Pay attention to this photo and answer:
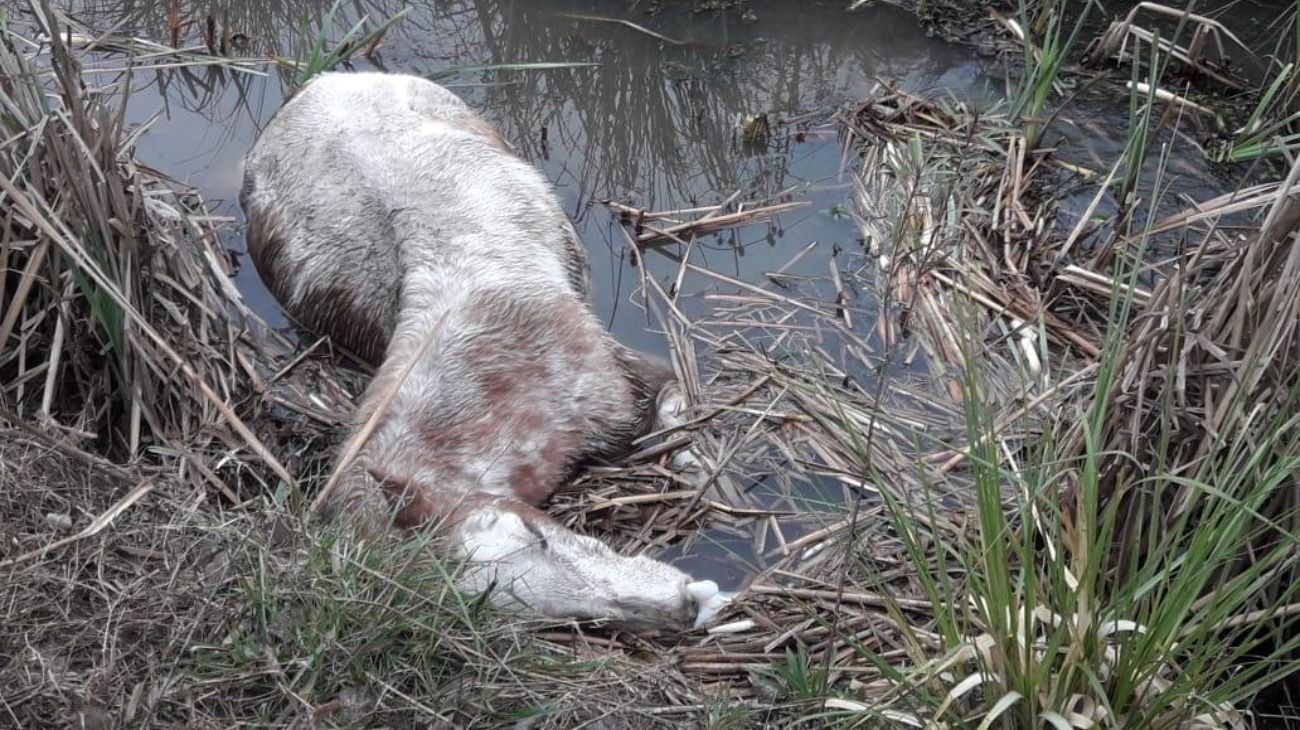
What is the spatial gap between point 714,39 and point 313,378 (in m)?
3.20

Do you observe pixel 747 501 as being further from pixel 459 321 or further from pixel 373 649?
pixel 373 649

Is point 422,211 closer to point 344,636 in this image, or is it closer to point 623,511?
point 623,511

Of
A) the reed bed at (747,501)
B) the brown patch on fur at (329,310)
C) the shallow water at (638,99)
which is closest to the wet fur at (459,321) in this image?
the brown patch on fur at (329,310)

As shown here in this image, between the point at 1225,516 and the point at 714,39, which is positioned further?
the point at 714,39

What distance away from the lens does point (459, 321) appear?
4812 millimetres

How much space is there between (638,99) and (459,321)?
238 cm

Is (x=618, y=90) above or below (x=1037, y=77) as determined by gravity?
below

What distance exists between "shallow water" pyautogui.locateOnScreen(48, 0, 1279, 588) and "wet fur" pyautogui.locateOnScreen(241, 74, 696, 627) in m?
0.39

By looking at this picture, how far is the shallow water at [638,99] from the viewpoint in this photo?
19.4 ft

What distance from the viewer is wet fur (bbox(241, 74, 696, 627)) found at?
3.99m

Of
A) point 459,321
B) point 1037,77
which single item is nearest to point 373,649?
point 459,321

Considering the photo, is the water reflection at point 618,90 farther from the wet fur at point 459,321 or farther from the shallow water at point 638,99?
the wet fur at point 459,321

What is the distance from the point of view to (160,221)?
4875mm

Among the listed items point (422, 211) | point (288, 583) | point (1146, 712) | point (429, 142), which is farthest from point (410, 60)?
point (1146, 712)
